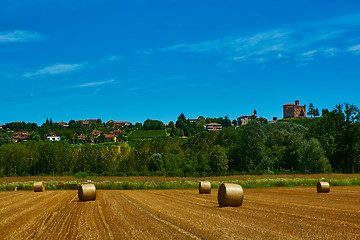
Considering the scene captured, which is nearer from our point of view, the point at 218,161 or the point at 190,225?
the point at 190,225

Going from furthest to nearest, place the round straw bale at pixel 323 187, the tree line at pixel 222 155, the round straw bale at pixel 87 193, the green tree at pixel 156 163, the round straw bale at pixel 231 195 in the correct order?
1. the green tree at pixel 156 163
2. the tree line at pixel 222 155
3. the round straw bale at pixel 323 187
4. the round straw bale at pixel 87 193
5. the round straw bale at pixel 231 195

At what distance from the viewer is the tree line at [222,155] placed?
8019 centimetres

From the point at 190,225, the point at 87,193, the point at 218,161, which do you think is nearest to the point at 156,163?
the point at 218,161

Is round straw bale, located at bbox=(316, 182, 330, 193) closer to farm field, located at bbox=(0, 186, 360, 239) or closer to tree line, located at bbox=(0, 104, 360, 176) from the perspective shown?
farm field, located at bbox=(0, 186, 360, 239)

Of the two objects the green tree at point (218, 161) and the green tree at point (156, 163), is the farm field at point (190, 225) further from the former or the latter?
the green tree at point (156, 163)

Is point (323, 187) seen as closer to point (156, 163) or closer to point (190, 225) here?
point (190, 225)

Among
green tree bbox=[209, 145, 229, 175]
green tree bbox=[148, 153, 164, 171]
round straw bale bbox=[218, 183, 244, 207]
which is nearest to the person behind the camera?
round straw bale bbox=[218, 183, 244, 207]

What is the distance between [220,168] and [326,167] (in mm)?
23342

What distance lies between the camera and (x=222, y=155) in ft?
280

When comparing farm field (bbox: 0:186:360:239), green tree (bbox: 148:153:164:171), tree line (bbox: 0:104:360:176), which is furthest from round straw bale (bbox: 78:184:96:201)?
green tree (bbox: 148:153:164:171)

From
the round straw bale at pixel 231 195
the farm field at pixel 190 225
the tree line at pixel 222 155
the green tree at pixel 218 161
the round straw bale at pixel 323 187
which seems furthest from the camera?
the green tree at pixel 218 161

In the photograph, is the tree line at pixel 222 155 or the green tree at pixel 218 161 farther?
the green tree at pixel 218 161

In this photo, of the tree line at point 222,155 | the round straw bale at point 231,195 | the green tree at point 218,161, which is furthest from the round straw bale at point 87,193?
the green tree at point 218,161

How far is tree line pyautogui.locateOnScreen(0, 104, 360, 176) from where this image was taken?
80188 mm
